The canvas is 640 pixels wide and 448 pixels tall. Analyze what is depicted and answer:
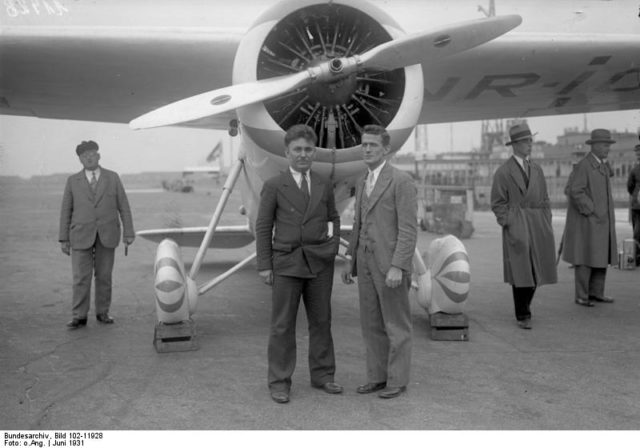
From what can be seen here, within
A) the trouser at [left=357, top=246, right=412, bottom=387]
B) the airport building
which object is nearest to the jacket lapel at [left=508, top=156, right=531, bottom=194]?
the trouser at [left=357, top=246, right=412, bottom=387]

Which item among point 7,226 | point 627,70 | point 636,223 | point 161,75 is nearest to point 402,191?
point 161,75

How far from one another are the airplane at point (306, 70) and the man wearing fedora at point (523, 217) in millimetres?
497

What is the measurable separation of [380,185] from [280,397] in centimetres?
136

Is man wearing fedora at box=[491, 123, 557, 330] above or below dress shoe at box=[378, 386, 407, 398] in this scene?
above

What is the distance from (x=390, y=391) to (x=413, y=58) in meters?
2.26

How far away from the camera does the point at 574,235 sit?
6.46 metres

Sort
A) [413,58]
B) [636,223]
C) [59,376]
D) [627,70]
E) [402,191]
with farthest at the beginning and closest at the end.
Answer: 1. [636,223]
2. [627,70]
3. [413,58]
4. [59,376]
5. [402,191]

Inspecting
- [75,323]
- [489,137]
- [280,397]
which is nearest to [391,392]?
[280,397]

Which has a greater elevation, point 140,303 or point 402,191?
point 402,191

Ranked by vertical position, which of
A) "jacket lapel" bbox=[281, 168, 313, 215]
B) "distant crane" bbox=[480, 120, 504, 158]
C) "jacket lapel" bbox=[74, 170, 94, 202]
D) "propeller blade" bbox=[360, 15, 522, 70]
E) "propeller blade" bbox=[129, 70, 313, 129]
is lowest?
"jacket lapel" bbox=[281, 168, 313, 215]

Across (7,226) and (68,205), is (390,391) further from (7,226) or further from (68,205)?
(7,226)

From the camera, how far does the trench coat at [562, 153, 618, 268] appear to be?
6285 mm

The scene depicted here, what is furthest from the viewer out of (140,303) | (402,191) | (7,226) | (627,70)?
(7,226)

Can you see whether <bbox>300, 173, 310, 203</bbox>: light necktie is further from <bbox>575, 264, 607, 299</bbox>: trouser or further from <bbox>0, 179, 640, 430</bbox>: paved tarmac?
<bbox>575, 264, 607, 299</bbox>: trouser
